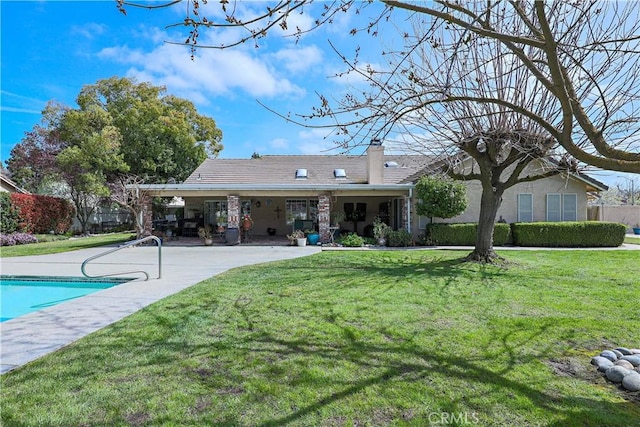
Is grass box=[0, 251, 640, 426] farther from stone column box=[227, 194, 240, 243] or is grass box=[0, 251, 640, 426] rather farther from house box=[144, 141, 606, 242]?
stone column box=[227, 194, 240, 243]

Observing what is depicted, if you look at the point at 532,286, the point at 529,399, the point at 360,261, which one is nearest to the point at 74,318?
the point at 529,399

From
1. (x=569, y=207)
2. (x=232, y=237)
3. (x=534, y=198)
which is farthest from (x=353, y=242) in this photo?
(x=569, y=207)

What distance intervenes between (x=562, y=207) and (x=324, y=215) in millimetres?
11438

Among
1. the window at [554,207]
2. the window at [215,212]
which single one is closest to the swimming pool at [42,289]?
the window at [215,212]

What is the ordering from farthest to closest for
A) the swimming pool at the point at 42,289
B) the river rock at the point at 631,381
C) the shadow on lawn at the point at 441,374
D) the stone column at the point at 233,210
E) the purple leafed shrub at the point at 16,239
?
the purple leafed shrub at the point at 16,239 < the stone column at the point at 233,210 < the swimming pool at the point at 42,289 < the river rock at the point at 631,381 < the shadow on lawn at the point at 441,374

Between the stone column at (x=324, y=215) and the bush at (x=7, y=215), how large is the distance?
659 inches

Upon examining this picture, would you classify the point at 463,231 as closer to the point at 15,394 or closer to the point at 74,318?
the point at 74,318

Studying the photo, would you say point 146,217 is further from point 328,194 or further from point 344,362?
point 344,362

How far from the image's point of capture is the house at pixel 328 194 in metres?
16.0

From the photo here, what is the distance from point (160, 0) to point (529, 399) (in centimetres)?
454

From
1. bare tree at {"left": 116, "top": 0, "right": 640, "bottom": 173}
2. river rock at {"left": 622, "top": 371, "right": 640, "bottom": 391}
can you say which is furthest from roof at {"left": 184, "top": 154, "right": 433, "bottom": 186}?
river rock at {"left": 622, "top": 371, "right": 640, "bottom": 391}

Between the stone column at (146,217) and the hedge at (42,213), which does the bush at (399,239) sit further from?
the hedge at (42,213)

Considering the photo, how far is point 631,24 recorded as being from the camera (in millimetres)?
5445

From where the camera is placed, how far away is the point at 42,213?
822 inches
